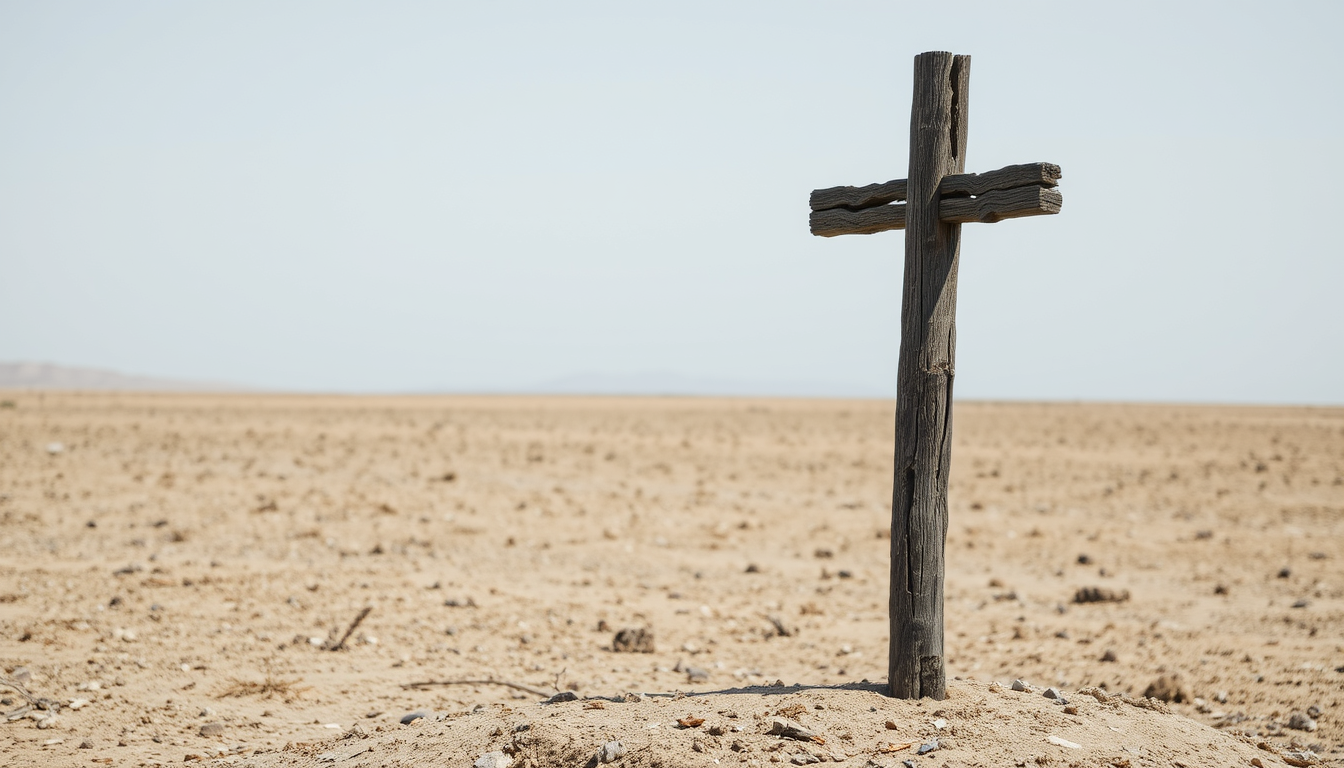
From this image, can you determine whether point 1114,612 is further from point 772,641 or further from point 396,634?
point 396,634

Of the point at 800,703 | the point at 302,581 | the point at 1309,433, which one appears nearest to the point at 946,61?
the point at 800,703

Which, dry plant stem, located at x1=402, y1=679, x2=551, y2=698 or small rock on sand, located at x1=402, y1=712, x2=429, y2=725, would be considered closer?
small rock on sand, located at x1=402, y1=712, x2=429, y2=725

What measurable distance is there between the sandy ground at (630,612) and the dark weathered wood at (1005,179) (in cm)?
271

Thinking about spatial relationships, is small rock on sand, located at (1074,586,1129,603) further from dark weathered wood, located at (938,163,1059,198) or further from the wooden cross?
dark weathered wood, located at (938,163,1059,198)

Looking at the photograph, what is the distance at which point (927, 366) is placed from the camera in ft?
16.0

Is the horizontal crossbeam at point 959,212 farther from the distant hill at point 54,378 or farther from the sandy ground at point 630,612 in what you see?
the distant hill at point 54,378

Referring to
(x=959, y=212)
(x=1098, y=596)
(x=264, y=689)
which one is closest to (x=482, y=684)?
(x=264, y=689)

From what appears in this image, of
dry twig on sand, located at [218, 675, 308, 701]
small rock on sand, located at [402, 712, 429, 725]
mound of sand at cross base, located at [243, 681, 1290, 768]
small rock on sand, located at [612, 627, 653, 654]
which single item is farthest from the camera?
small rock on sand, located at [612, 627, 653, 654]

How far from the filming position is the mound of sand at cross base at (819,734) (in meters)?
4.27

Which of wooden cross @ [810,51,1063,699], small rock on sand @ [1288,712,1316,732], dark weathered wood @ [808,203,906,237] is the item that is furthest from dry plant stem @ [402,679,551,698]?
small rock on sand @ [1288,712,1316,732]

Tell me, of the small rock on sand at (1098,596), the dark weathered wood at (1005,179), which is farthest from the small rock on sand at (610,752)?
the small rock on sand at (1098,596)

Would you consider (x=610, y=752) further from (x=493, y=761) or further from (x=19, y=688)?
(x=19, y=688)

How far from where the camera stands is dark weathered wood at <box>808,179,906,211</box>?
5117 mm

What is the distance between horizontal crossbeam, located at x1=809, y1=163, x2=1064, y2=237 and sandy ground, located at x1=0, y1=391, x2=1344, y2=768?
2595mm
